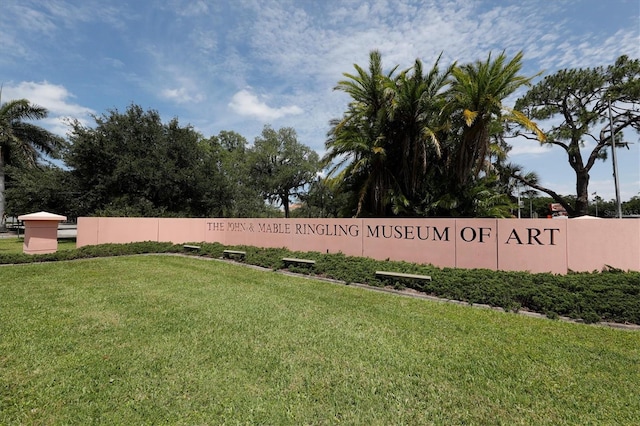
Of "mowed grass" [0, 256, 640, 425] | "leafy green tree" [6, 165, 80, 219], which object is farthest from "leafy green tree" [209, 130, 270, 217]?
"mowed grass" [0, 256, 640, 425]

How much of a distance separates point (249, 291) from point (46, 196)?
1982 cm

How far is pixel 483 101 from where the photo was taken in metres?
11.6

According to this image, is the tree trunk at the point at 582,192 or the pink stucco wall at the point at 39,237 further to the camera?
the tree trunk at the point at 582,192

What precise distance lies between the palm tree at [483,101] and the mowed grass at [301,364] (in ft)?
27.2

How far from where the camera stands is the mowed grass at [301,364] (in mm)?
2777

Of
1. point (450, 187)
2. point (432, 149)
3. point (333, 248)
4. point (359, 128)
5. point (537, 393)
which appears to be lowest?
point (537, 393)

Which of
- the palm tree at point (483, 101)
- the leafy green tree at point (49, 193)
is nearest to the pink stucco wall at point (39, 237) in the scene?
the leafy green tree at point (49, 193)

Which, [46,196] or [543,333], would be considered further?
[46,196]

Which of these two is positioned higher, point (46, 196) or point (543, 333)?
point (46, 196)

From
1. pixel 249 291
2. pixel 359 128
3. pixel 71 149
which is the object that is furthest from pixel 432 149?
pixel 71 149

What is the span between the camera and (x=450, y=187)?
1331 cm

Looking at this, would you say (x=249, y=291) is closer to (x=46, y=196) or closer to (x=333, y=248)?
(x=333, y=248)

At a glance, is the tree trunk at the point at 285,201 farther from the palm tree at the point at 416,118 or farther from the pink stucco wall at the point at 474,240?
the palm tree at the point at 416,118

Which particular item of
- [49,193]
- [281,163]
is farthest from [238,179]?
[49,193]
